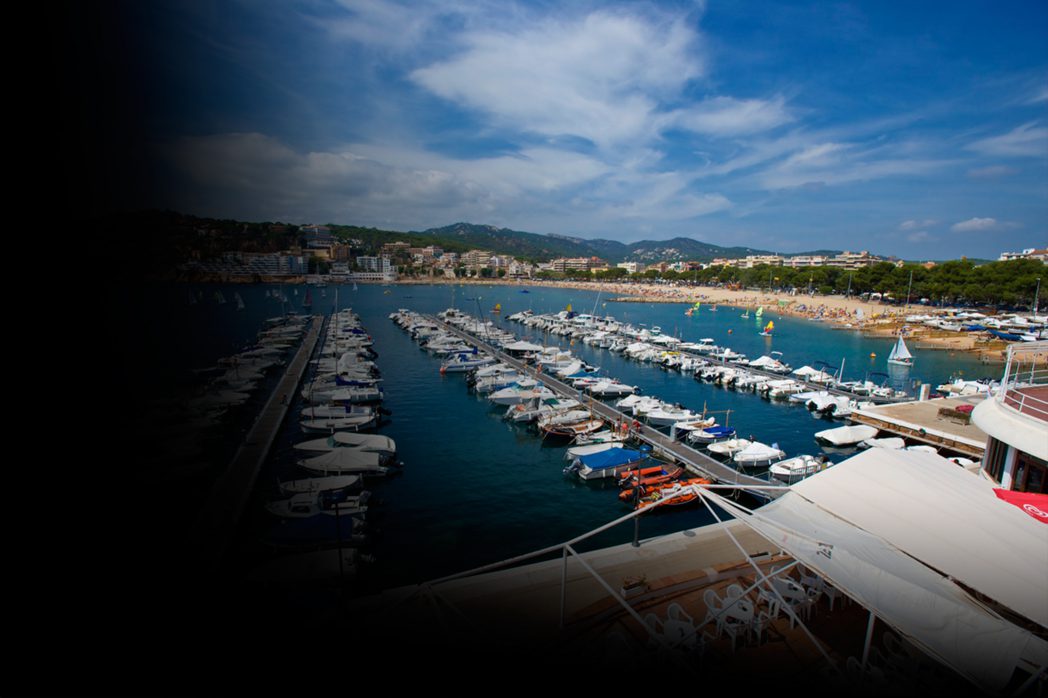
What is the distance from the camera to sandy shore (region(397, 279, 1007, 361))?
1406 inches

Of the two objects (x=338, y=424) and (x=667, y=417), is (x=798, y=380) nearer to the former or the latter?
(x=667, y=417)

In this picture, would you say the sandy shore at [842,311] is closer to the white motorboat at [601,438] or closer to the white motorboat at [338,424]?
the white motorboat at [601,438]

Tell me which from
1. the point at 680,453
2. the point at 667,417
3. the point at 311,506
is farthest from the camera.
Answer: the point at 667,417

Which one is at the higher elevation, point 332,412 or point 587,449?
point 332,412

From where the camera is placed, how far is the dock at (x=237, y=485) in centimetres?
774

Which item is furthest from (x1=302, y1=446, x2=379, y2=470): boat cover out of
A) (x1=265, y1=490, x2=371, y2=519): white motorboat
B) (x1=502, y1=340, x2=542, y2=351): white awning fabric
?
(x1=502, y1=340, x2=542, y2=351): white awning fabric

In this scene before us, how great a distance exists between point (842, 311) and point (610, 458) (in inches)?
2110

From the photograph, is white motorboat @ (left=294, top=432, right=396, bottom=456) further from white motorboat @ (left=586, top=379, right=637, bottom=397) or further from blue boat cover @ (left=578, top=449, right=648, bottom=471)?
white motorboat @ (left=586, top=379, right=637, bottom=397)

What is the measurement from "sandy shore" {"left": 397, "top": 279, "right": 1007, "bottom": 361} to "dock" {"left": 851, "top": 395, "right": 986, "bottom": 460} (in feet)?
68.9

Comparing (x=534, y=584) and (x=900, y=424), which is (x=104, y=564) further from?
(x=900, y=424)

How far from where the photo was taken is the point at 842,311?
54094 millimetres

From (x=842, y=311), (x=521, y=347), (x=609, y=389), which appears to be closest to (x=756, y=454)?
(x=609, y=389)

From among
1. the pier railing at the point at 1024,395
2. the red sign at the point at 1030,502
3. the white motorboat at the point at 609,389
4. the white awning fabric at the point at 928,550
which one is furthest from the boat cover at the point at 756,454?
the red sign at the point at 1030,502

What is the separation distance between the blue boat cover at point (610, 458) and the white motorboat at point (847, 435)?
289 inches
